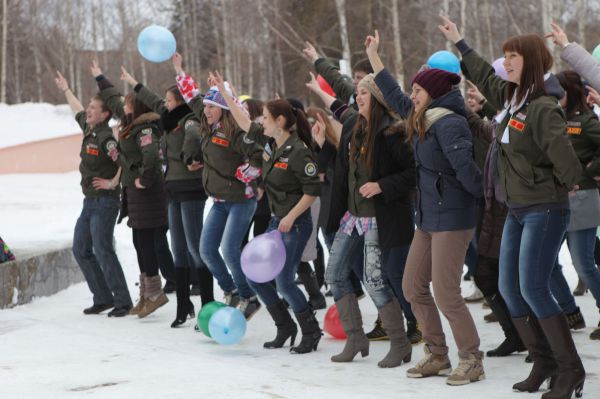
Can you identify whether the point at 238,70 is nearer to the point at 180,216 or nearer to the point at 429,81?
the point at 180,216

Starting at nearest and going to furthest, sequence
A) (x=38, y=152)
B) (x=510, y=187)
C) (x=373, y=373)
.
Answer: (x=510, y=187), (x=373, y=373), (x=38, y=152)

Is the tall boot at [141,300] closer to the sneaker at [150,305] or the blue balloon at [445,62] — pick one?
the sneaker at [150,305]

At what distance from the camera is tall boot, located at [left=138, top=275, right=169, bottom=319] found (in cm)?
879

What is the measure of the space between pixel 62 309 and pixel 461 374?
4928mm

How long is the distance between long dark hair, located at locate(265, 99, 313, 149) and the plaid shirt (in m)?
0.75

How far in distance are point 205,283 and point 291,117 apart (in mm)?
2029

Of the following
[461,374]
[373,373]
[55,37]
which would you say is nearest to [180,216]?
[373,373]

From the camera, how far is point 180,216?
845 cm

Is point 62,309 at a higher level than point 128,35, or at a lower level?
lower

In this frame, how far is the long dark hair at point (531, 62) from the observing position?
5.11 meters

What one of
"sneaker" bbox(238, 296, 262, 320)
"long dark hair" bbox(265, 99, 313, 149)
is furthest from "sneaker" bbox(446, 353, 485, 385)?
"sneaker" bbox(238, 296, 262, 320)

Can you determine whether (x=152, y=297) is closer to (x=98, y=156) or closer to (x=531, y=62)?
(x=98, y=156)

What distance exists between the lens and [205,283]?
8.28 meters

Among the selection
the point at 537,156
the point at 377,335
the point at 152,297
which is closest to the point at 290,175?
the point at 377,335
